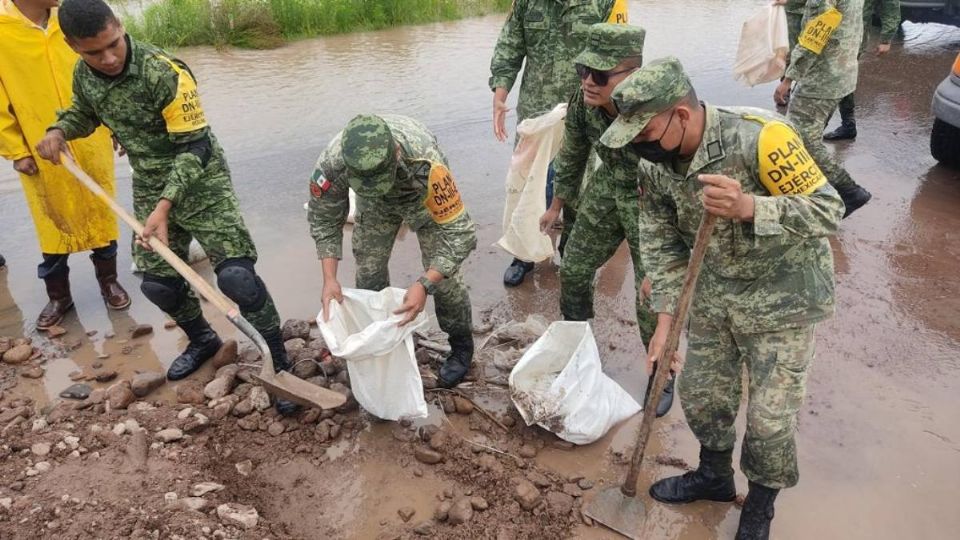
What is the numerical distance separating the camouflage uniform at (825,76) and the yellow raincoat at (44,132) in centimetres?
453

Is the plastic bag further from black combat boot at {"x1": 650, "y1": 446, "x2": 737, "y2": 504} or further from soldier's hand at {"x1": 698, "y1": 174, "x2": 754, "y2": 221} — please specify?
soldier's hand at {"x1": 698, "y1": 174, "x2": 754, "y2": 221}

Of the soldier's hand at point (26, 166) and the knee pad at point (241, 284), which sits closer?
the knee pad at point (241, 284)

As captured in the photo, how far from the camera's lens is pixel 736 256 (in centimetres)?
218

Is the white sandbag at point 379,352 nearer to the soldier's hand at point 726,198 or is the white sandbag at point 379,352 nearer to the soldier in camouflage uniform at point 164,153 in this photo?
the soldier in camouflage uniform at point 164,153

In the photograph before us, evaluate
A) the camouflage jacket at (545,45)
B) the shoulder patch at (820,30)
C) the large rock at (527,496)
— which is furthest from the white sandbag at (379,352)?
the shoulder patch at (820,30)

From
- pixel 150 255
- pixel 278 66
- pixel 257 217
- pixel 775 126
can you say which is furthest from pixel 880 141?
pixel 278 66

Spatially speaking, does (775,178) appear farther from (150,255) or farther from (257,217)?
(257,217)

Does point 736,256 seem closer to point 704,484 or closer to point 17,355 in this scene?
point 704,484

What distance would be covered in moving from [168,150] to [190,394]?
3.86 ft

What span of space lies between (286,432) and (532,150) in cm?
211

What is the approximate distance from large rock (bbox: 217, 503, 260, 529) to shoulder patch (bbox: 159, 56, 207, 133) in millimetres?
1601

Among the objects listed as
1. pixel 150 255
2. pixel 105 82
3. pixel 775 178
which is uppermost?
pixel 105 82

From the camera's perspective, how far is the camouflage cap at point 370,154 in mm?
2555

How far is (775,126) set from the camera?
2.00 m
